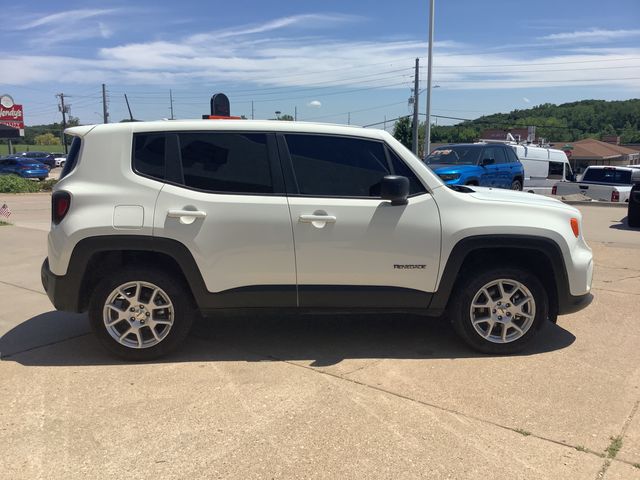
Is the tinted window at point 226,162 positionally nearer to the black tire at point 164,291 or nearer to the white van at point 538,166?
the black tire at point 164,291

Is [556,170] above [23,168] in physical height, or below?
above

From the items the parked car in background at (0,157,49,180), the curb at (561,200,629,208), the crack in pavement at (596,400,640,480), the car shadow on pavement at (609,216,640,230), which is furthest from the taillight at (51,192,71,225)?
the parked car in background at (0,157,49,180)

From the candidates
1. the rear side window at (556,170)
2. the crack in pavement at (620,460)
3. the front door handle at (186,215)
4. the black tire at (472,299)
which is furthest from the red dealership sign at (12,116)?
the crack in pavement at (620,460)

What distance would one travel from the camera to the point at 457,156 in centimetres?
1360

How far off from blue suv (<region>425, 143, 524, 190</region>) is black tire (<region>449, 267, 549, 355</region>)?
857cm

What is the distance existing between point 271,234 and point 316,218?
354mm

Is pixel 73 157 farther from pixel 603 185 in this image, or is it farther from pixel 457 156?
pixel 603 185

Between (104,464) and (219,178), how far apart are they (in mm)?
2086

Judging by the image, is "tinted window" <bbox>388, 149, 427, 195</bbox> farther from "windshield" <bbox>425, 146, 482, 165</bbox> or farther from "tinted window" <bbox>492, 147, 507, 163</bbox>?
"tinted window" <bbox>492, 147, 507, 163</bbox>

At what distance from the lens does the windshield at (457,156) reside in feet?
44.1

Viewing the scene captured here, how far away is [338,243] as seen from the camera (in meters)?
4.02

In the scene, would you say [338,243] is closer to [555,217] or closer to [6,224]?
[555,217]

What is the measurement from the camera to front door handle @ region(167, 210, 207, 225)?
154 inches

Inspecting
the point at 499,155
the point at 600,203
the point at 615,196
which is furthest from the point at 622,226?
the point at 600,203
